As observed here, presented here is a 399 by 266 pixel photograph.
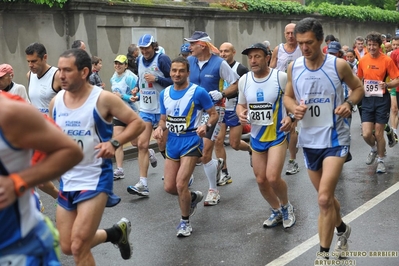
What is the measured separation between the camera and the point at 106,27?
16391mm

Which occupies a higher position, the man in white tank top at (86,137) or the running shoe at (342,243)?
the man in white tank top at (86,137)

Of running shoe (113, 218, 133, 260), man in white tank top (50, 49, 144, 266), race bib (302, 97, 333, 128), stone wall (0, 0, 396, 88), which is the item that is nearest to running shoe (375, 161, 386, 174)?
race bib (302, 97, 333, 128)

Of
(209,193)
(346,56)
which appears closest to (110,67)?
(346,56)

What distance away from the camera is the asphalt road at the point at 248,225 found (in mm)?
6488

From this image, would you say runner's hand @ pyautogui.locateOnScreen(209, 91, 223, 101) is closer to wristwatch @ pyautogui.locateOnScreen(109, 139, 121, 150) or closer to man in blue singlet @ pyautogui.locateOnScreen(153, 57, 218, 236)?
man in blue singlet @ pyautogui.locateOnScreen(153, 57, 218, 236)

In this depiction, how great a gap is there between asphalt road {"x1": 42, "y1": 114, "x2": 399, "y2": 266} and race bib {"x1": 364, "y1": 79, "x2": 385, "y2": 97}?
111 centimetres

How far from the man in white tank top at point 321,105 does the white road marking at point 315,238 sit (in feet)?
1.23

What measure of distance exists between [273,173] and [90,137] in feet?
8.07

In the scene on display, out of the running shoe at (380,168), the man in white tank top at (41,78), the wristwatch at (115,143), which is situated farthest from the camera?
the running shoe at (380,168)

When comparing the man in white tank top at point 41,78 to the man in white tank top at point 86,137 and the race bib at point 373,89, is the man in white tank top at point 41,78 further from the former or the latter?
the race bib at point 373,89

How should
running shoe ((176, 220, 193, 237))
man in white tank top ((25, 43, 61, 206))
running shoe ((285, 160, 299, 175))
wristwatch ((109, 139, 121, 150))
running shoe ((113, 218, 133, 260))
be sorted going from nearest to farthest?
wristwatch ((109, 139, 121, 150))
running shoe ((113, 218, 133, 260))
running shoe ((176, 220, 193, 237))
man in white tank top ((25, 43, 61, 206))
running shoe ((285, 160, 299, 175))

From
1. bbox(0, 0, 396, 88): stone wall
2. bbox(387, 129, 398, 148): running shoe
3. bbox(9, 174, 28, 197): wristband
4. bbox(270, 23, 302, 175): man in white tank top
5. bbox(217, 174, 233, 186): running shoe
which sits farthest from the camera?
bbox(0, 0, 396, 88): stone wall

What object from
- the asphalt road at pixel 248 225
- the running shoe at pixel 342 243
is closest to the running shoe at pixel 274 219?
the asphalt road at pixel 248 225

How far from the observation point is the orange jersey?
10.4 metres
